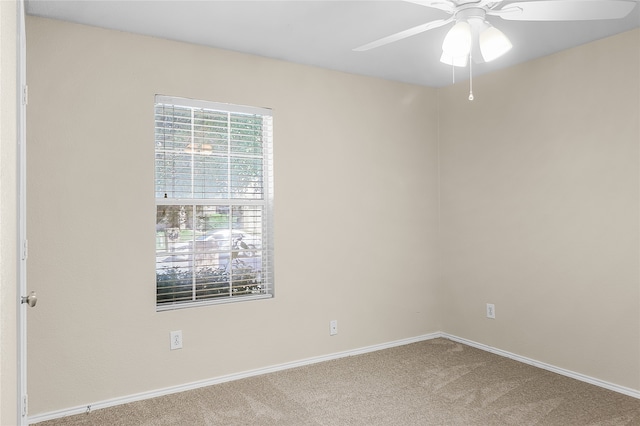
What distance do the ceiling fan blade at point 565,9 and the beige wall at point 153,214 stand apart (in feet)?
6.16

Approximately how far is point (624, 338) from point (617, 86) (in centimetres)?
166

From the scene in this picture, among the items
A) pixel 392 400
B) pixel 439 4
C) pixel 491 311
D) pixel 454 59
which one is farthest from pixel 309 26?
pixel 491 311

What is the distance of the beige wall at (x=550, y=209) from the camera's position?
2.97 meters

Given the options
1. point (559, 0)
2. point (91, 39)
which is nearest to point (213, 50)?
point (91, 39)

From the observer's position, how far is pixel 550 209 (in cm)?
338

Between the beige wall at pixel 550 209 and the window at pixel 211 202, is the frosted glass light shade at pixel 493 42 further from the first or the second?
the window at pixel 211 202

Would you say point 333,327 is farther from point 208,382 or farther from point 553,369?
point 553,369

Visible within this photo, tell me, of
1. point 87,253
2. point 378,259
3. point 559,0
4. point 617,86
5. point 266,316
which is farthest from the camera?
point 378,259

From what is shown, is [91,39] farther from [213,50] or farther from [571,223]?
[571,223]

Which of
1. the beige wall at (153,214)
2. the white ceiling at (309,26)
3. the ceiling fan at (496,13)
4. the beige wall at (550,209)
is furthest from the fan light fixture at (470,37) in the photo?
the beige wall at (153,214)

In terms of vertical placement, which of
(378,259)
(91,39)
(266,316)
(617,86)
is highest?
(91,39)

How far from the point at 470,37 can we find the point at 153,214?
2.18 metres

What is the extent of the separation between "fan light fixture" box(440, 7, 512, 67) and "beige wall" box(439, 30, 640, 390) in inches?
53.8

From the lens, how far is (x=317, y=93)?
365 centimetres
